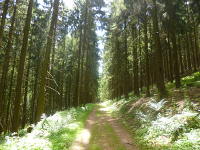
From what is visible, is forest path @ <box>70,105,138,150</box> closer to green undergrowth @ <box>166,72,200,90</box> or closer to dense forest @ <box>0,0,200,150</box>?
dense forest @ <box>0,0,200,150</box>

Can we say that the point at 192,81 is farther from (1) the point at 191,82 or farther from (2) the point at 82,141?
(2) the point at 82,141

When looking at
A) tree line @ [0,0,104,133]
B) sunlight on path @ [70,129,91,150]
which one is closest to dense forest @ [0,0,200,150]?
tree line @ [0,0,104,133]

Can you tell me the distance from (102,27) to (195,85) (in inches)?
662

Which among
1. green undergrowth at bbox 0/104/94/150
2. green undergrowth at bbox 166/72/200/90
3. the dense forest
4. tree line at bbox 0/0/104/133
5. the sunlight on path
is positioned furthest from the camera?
green undergrowth at bbox 166/72/200/90

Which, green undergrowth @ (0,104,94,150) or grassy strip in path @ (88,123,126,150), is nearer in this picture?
green undergrowth @ (0,104,94,150)

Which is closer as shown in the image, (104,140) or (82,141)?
(82,141)

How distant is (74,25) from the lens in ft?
104

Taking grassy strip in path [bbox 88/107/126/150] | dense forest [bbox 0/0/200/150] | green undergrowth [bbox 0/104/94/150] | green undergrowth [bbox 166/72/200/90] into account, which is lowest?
grassy strip in path [bbox 88/107/126/150]

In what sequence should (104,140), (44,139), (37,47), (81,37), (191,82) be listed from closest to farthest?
(44,139) → (104,140) → (191,82) → (37,47) → (81,37)

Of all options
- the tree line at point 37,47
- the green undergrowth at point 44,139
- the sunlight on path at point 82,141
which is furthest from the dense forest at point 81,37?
the sunlight on path at point 82,141

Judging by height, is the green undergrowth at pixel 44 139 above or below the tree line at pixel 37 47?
below

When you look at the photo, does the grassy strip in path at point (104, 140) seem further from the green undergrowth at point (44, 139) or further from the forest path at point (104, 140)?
the green undergrowth at point (44, 139)

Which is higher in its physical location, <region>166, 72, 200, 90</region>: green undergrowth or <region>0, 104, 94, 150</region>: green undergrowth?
<region>166, 72, 200, 90</region>: green undergrowth

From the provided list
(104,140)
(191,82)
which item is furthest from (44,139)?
(191,82)
